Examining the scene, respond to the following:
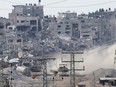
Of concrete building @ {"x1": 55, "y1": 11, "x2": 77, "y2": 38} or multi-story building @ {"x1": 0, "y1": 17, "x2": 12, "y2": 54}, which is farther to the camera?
concrete building @ {"x1": 55, "y1": 11, "x2": 77, "y2": 38}

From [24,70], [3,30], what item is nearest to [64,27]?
[3,30]

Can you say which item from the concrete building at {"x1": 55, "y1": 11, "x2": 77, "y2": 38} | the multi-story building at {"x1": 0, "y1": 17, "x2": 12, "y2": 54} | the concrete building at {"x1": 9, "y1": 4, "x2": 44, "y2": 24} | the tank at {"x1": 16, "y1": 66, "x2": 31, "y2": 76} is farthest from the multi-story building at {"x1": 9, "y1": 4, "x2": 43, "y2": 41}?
the tank at {"x1": 16, "y1": 66, "x2": 31, "y2": 76}

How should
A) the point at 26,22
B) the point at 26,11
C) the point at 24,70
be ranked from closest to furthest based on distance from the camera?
the point at 24,70 → the point at 26,22 → the point at 26,11

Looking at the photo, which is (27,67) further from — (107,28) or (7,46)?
(107,28)

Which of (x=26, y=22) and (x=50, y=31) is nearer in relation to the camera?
(x=26, y=22)

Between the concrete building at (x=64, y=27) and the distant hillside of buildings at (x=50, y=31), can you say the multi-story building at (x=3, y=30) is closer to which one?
the distant hillside of buildings at (x=50, y=31)

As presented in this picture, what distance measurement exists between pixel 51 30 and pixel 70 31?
111 inches

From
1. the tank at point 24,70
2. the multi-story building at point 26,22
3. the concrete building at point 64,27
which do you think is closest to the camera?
the tank at point 24,70

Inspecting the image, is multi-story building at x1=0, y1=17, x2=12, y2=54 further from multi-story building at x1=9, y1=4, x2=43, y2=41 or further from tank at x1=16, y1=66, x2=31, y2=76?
tank at x1=16, y1=66, x2=31, y2=76

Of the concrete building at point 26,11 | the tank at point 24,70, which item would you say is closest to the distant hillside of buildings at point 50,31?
the concrete building at point 26,11

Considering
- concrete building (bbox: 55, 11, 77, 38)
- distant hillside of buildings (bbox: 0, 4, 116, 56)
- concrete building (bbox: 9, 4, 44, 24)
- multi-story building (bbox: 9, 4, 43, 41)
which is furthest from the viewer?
concrete building (bbox: 9, 4, 44, 24)

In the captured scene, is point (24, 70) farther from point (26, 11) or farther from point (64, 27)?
point (26, 11)

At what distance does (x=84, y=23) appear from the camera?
85562mm

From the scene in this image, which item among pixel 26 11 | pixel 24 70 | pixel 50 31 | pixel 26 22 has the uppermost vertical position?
pixel 26 11
